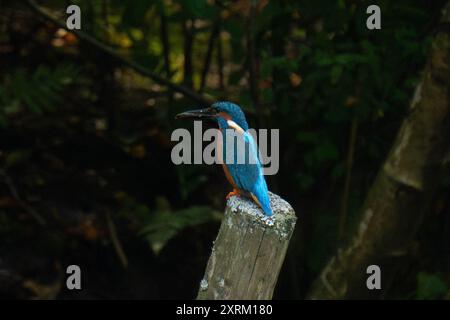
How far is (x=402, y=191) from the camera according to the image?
3967mm

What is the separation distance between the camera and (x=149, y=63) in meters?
4.88

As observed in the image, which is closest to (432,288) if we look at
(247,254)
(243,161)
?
(243,161)

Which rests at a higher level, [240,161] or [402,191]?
[240,161]

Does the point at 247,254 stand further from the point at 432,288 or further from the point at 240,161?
the point at 432,288

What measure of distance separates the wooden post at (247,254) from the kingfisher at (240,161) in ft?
0.35

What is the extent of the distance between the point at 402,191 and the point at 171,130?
5.81ft

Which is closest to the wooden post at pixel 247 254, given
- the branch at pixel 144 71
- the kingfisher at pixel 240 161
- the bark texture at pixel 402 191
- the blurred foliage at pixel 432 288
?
the kingfisher at pixel 240 161

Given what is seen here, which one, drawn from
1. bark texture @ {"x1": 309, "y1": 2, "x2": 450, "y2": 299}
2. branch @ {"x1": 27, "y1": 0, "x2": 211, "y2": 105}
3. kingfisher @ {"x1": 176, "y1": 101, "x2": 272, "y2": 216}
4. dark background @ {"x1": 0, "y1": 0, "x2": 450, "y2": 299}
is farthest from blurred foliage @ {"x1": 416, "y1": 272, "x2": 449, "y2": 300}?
branch @ {"x1": 27, "y1": 0, "x2": 211, "y2": 105}

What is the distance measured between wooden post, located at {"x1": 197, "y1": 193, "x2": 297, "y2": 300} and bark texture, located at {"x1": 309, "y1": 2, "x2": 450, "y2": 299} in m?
1.40

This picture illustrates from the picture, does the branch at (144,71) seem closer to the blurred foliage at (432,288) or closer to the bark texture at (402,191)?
the bark texture at (402,191)

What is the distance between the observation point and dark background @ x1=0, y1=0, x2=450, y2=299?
4.29 meters

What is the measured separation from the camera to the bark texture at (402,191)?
379cm

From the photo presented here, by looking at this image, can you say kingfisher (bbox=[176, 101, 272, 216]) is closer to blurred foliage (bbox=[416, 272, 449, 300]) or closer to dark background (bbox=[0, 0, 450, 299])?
dark background (bbox=[0, 0, 450, 299])
